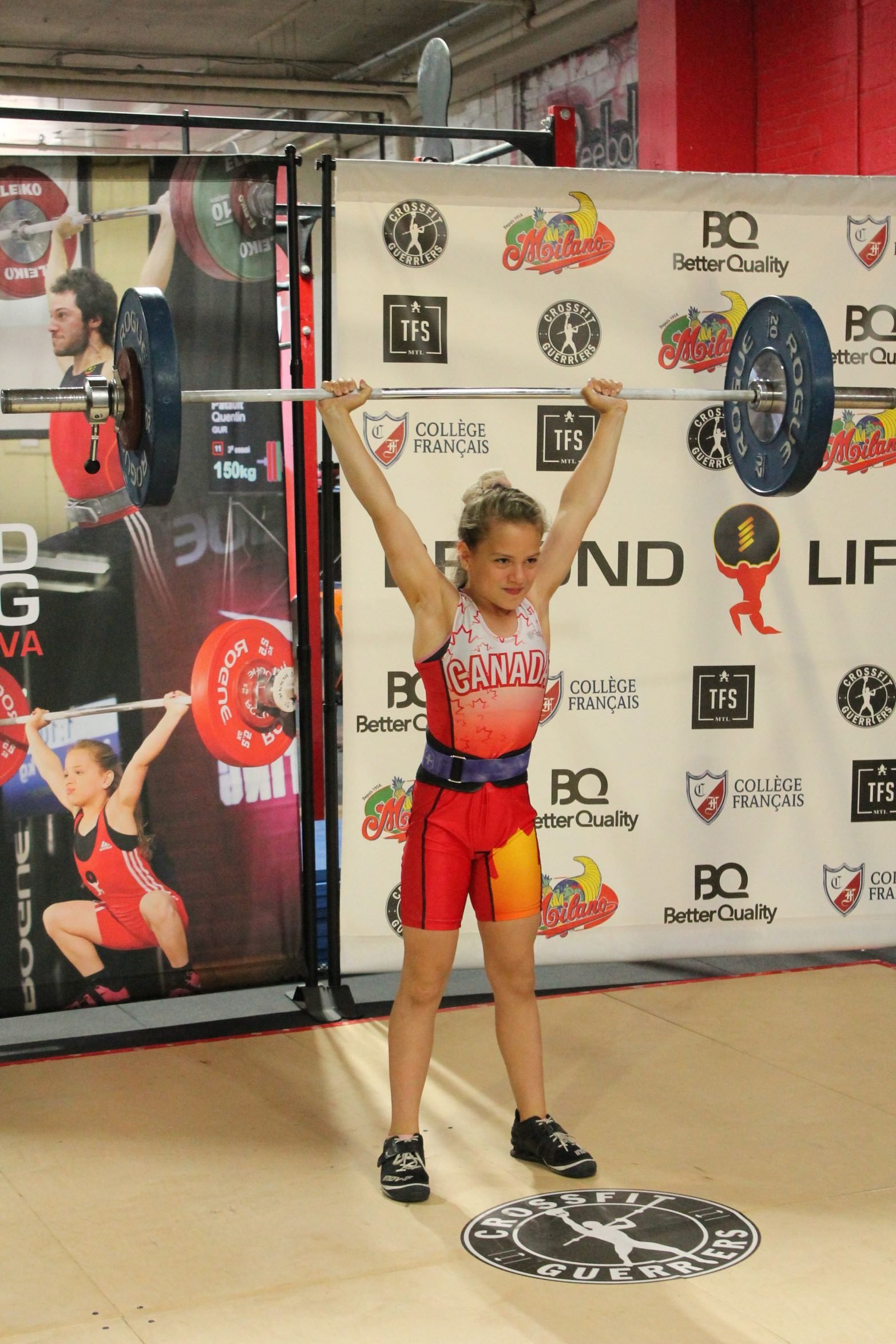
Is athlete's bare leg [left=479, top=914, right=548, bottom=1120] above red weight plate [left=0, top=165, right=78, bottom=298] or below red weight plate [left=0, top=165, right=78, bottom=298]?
below

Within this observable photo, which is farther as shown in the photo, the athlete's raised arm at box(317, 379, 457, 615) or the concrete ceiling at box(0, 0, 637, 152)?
the concrete ceiling at box(0, 0, 637, 152)

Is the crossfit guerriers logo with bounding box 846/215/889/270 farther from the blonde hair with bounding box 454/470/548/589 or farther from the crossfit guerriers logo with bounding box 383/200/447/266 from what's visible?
the blonde hair with bounding box 454/470/548/589

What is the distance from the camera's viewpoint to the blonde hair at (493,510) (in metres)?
2.55

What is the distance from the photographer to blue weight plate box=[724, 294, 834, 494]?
279 centimetres

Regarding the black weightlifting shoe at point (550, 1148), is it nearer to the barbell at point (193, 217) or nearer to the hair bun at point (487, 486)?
the hair bun at point (487, 486)

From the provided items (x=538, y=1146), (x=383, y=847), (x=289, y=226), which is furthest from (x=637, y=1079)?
(x=289, y=226)

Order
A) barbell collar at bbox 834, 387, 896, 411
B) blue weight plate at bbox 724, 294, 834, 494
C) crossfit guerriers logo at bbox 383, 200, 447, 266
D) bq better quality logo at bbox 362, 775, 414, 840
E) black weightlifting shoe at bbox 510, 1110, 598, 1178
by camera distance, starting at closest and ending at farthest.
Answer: black weightlifting shoe at bbox 510, 1110, 598, 1178
blue weight plate at bbox 724, 294, 834, 494
barbell collar at bbox 834, 387, 896, 411
crossfit guerriers logo at bbox 383, 200, 447, 266
bq better quality logo at bbox 362, 775, 414, 840

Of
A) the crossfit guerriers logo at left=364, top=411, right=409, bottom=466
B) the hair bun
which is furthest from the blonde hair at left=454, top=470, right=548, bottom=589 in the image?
the crossfit guerriers logo at left=364, top=411, right=409, bottom=466

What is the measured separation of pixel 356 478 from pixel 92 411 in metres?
0.54

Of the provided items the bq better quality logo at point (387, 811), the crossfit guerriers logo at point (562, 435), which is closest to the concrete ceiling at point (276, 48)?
the crossfit guerriers logo at point (562, 435)

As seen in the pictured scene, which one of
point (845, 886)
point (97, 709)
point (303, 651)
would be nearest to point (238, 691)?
point (303, 651)

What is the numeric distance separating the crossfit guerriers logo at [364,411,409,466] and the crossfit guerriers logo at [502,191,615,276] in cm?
47

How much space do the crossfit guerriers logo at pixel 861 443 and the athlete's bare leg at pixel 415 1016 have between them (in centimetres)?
187

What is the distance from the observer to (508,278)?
11.9 ft
